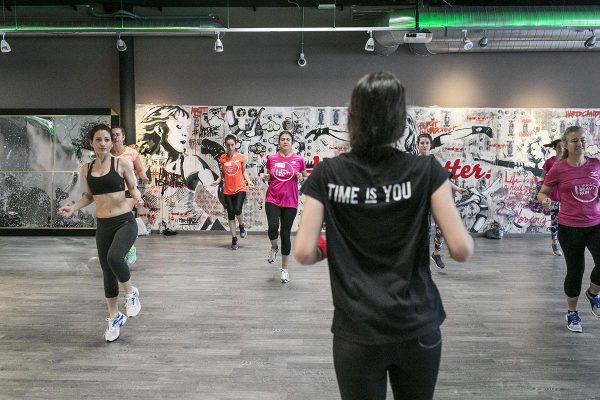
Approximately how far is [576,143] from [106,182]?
3.45m

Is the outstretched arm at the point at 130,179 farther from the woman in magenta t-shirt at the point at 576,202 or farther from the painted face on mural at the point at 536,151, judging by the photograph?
the painted face on mural at the point at 536,151

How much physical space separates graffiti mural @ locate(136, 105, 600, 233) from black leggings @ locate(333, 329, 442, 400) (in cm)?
757

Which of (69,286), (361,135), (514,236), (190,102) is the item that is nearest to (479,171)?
(514,236)

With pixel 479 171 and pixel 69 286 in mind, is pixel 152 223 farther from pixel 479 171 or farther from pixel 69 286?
pixel 479 171

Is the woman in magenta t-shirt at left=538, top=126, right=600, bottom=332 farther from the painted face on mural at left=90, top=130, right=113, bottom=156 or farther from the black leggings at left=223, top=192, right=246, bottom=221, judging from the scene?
the black leggings at left=223, top=192, right=246, bottom=221

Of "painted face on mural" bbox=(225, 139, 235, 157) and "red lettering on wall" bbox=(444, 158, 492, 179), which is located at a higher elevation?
"painted face on mural" bbox=(225, 139, 235, 157)

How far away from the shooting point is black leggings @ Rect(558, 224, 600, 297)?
3605 mm

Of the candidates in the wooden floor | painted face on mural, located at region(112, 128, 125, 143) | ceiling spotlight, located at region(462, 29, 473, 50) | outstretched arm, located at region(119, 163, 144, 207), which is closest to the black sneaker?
the wooden floor

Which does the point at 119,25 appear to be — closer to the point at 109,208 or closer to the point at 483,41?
the point at 109,208

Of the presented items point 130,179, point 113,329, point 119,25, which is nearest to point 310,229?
point 130,179

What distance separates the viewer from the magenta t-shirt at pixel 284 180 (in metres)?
5.22

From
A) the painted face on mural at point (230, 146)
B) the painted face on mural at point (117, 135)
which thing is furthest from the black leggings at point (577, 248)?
the painted face on mural at point (230, 146)

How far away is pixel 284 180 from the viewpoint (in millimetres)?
5215

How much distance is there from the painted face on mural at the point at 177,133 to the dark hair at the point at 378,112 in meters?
7.96
